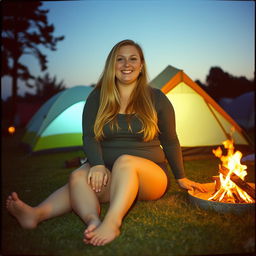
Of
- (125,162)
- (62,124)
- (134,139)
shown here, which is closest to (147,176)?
(125,162)

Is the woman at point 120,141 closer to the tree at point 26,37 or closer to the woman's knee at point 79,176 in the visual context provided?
the woman's knee at point 79,176

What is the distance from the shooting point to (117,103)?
182 cm

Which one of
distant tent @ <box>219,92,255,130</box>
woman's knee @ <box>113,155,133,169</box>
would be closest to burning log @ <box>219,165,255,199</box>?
woman's knee @ <box>113,155,133,169</box>

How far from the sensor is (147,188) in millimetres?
1704

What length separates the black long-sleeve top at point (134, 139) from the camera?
177 cm

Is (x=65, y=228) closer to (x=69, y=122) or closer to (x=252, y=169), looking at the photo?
(x=252, y=169)

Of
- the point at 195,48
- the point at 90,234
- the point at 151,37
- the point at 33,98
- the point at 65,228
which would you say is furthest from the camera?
the point at 33,98

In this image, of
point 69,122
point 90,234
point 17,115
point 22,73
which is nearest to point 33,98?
point 17,115

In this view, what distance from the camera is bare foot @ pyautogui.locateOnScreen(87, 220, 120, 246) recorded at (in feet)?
4.49

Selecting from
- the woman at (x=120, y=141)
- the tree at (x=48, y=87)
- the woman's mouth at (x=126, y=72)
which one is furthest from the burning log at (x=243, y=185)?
the tree at (x=48, y=87)

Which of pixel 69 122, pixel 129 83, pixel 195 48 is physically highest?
pixel 195 48

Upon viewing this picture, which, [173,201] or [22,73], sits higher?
[22,73]

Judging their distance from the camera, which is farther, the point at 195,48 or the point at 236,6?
the point at 195,48

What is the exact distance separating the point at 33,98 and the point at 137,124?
1811 centimetres
